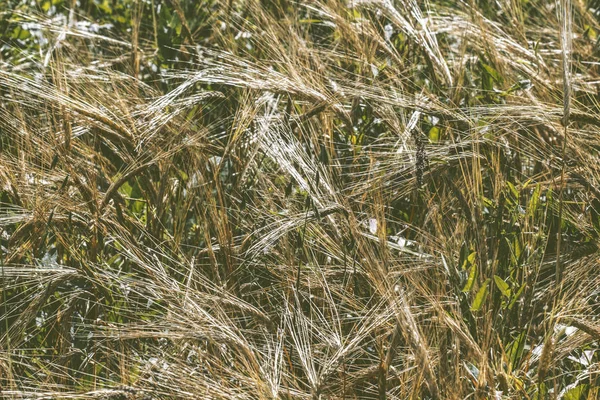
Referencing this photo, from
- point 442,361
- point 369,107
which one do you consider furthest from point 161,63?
point 442,361

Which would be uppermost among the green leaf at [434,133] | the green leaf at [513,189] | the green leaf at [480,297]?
the green leaf at [513,189]

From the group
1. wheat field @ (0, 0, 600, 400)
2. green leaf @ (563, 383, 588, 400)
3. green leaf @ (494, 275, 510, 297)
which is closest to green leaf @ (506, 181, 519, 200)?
wheat field @ (0, 0, 600, 400)

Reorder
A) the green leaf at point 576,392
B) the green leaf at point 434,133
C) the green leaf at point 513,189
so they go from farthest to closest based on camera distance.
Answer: the green leaf at point 434,133 → the green leaf at point 513,189 → the green leaf at point 576,392

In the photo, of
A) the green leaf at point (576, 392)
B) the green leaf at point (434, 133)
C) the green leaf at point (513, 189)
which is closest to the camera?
the green leaf at point (576, 392)

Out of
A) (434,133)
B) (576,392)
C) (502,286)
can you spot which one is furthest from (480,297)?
(434,133)

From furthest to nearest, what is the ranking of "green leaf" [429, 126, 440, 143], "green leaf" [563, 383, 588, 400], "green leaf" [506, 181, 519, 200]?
"green leaf" [429, 126, 440, 143] → "green leaf" [506, 181, 519, 200] → "green leaf" [563, 383, 588, 400]

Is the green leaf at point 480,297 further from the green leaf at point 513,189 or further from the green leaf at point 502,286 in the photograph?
the green leaf at point 513,189

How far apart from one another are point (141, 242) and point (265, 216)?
28cm

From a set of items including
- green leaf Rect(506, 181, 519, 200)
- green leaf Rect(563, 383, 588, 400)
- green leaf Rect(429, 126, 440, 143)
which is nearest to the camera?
green leaf Rect(563, 383, 588, 400)

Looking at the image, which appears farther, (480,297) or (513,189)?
(513,189)

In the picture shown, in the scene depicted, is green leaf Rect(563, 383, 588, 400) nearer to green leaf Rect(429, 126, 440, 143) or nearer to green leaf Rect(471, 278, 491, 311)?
green leaf Rect(471, 278, 491, 311)

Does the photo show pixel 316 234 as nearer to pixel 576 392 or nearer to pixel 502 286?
pixel 502 286

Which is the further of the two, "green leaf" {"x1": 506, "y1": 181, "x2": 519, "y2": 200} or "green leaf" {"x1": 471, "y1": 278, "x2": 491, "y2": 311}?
"green leaf" {"x1": 506, "y1": 181, "x2": 519, "y2": 200}

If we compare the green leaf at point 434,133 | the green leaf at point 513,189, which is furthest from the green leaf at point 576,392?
the green leaf at point 434,133
